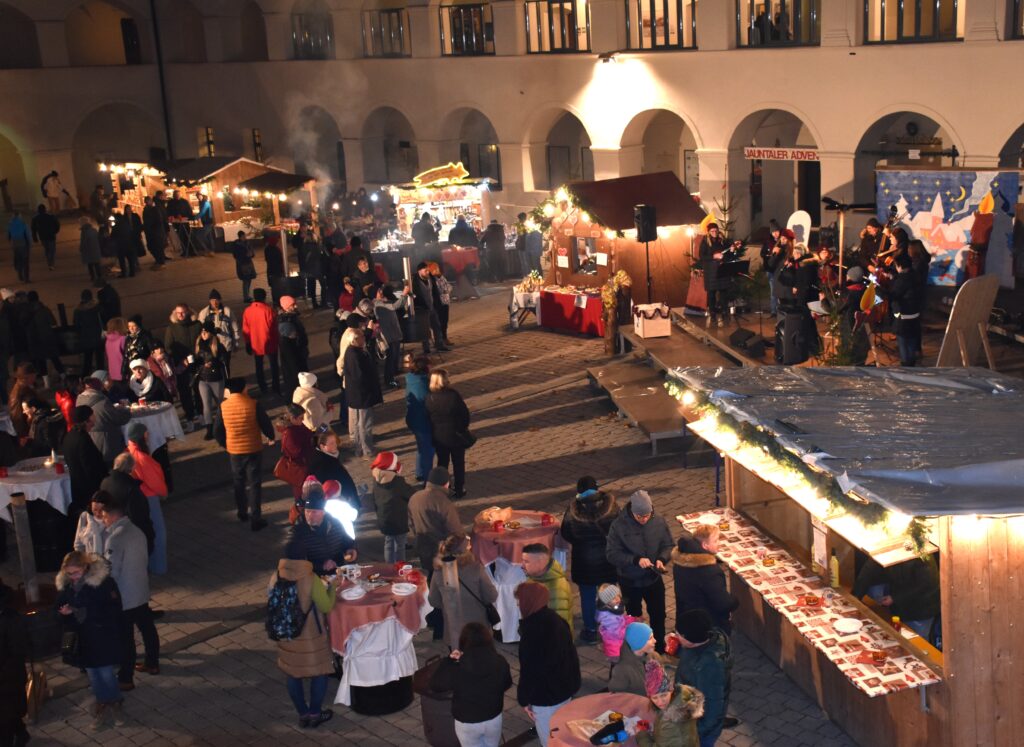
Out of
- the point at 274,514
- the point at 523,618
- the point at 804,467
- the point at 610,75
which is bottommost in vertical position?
the point at 274,514

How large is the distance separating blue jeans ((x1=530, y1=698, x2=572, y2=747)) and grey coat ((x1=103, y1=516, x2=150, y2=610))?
3.50 metres

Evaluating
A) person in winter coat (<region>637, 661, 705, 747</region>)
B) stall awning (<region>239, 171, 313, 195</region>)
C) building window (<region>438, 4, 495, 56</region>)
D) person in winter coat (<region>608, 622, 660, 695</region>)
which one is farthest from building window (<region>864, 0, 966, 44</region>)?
person in winter coat (<region>637, 661, 705, 747</region>)

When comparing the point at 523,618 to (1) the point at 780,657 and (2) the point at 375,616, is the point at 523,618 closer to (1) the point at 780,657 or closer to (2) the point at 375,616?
(2) the point at 375,616

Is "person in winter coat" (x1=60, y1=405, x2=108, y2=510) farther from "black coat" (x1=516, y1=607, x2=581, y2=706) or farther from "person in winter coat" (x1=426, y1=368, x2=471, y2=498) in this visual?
"black coat" (x1=516, y1=607, x2=581, y2=706)

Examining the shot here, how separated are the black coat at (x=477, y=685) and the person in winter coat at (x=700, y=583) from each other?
1.59m

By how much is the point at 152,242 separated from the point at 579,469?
18.4 metres

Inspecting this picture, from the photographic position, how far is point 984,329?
14.4 m

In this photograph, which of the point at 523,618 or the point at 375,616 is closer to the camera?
the point at 523,618

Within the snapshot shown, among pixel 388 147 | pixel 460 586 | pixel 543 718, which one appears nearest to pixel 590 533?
pixel 460 586

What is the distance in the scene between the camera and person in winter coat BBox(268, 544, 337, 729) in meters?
9.30

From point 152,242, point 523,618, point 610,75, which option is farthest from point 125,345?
point 610,75

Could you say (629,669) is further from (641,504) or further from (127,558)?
(127,558)

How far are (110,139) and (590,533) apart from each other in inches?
1446

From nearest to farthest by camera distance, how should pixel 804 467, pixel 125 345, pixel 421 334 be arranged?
A: pixel 804 467 < pixel 125 345 < pixel 421 334
